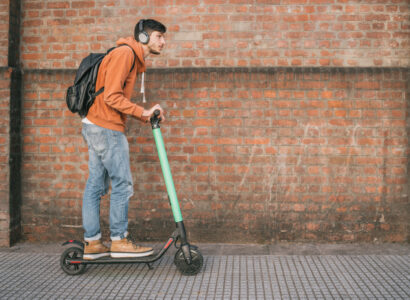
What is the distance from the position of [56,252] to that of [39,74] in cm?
201

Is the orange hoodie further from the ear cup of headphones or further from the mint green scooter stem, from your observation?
the mint green scooter stem

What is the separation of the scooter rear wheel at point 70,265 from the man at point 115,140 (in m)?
0.12

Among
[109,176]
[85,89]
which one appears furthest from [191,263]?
[85,89]

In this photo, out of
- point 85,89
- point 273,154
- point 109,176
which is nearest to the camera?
point 85,89

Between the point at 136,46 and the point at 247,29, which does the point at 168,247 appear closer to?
the point at 136,46

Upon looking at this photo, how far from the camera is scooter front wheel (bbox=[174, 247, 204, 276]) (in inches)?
148

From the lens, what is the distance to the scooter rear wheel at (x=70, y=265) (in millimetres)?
3854

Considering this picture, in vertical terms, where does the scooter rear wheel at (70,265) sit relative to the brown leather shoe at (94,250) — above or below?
below

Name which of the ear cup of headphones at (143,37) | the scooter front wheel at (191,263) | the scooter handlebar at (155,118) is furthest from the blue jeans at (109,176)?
the ear cup of headphones at (143,37)

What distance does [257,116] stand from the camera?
4.86 m

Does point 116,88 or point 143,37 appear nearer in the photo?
point 116,88

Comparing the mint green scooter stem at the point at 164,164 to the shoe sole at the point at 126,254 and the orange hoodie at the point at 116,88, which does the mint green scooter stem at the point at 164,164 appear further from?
the shoe sole at the point at 126,254

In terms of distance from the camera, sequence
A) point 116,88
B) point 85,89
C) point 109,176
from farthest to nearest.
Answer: point 109,176 → point 85,89 → point 116,88

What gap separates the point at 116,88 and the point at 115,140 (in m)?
0.46
